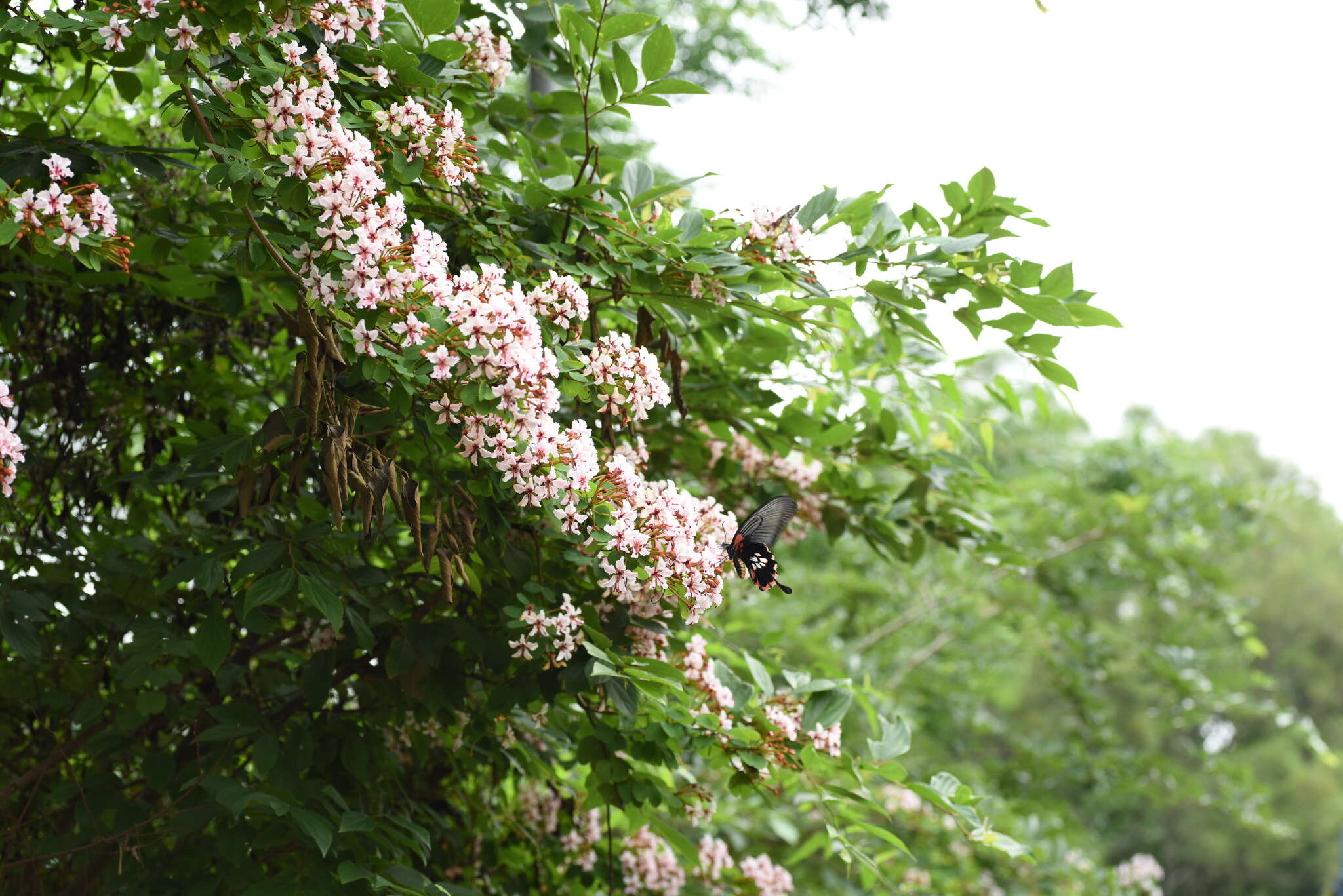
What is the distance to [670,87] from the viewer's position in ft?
5.08

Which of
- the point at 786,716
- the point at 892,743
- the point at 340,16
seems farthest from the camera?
the point at 892,743

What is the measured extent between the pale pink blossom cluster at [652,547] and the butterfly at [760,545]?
0.13 metres

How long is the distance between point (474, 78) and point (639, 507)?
72cm

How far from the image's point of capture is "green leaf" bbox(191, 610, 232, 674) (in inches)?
62.8

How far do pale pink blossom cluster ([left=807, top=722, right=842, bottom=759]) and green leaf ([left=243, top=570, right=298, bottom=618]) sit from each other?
857 millimetres

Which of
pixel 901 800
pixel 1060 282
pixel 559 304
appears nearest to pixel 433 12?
pixel 559 304

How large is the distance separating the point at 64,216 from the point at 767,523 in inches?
38.6

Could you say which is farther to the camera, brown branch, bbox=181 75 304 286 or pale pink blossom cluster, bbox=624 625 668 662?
pale pink blossom cluster, bbox=624 625 668 662

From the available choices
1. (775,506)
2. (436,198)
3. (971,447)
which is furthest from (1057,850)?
(436,198)

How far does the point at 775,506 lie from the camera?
1598 mm

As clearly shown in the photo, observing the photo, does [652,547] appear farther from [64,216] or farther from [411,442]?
[64,216]

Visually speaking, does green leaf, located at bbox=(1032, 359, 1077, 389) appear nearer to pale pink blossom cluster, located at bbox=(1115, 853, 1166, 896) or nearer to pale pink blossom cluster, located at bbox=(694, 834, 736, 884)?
pale pink blossom cluster, located at bbox=(694, 834, 736, 884)

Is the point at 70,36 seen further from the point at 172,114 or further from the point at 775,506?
the point at 775,506

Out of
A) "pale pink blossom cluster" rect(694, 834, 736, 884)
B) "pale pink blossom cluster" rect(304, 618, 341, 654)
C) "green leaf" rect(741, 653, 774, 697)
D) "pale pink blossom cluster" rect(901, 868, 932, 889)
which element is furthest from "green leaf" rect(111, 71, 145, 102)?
"pale pink blossom cluster" rect(901, 868, 932, 889)
